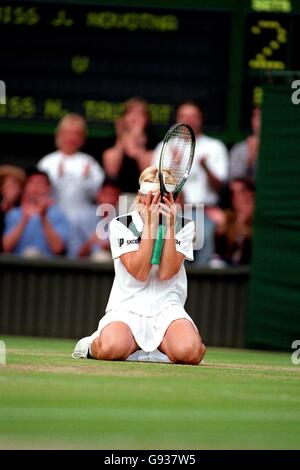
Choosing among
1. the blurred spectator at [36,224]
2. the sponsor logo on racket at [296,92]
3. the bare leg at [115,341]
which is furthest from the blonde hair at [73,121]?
the bare leg at [115,341]

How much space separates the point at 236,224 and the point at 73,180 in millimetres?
1602

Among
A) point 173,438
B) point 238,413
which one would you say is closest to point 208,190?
point 238,413

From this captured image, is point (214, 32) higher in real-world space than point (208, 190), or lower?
higher

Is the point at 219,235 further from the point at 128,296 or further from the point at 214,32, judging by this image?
the point at 128,296

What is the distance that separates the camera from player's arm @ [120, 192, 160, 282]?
8.83 metres

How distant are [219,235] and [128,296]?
4407 mm

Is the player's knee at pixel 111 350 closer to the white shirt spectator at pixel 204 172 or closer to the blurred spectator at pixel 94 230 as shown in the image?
the blurred spectator at pixel 94 230

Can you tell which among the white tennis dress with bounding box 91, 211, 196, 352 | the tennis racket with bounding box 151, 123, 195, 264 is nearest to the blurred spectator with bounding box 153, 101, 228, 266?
the tennis racket with bounding box 151, 123, 195, 264

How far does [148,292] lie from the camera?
9094 millimetres

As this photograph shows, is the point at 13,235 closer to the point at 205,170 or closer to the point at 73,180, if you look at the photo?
the point at 73,180

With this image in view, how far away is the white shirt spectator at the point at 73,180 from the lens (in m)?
13.6

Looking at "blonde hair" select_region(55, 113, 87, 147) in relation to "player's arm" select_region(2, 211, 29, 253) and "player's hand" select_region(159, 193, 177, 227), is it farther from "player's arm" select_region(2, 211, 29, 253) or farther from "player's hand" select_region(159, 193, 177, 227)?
"player's hand" select_region(159, 193, 177, 227)

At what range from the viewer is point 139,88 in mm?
13727

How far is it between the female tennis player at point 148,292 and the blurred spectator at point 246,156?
456 centimetres
